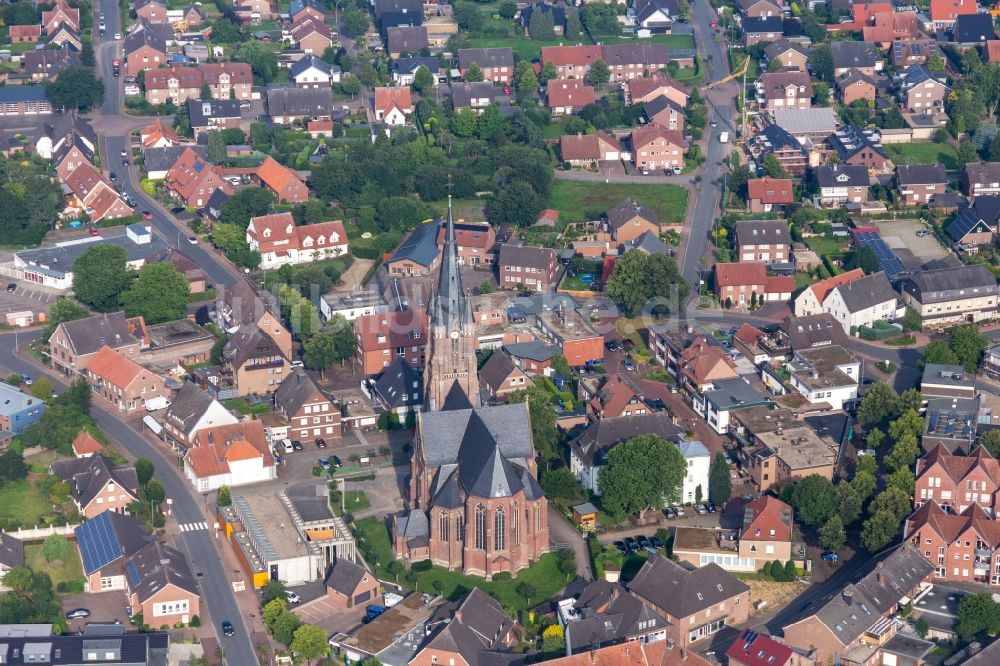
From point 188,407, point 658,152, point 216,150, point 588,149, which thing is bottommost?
point 188,407

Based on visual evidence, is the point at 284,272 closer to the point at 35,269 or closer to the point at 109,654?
the point at 35,269

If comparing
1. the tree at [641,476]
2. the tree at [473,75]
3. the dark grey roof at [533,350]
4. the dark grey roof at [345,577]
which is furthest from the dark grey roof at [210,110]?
the dark grey roof at [345,577]

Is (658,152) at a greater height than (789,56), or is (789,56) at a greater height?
(789,56)

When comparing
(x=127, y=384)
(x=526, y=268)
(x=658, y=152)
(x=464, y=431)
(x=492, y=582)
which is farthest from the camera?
(x=658, y=152)

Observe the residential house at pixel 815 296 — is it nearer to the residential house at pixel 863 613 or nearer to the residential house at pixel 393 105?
the residential house at pixel 863 613

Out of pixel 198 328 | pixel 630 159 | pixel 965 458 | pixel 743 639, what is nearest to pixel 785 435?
pixel 965 458

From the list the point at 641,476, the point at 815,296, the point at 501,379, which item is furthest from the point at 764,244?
the point at 641,476

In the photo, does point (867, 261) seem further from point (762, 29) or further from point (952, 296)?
point (762, 29)
